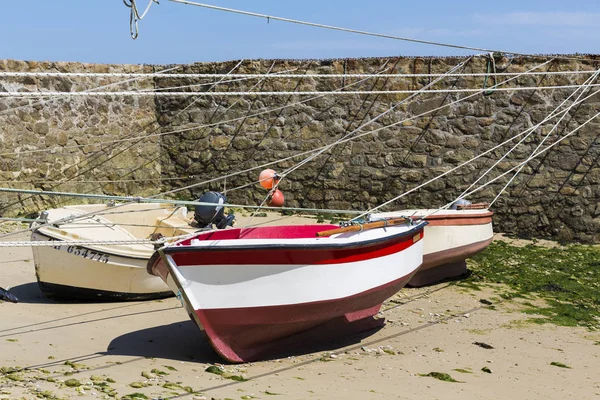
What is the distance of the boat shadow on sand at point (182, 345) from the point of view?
6.59 metres

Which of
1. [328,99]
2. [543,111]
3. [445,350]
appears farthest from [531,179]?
[445,350]

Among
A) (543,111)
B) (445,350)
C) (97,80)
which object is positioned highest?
(97,80)

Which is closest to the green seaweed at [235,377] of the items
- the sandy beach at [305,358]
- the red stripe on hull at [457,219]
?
the sandy beach at [305,358]

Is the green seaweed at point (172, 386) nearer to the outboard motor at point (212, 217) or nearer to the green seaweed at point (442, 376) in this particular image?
the green seaweed at point (442, 376)

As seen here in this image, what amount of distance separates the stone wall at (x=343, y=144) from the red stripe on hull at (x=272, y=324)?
4.78m

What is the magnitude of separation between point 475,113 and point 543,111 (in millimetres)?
927

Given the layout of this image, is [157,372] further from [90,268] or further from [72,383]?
[90,268]

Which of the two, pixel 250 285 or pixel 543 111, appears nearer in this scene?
pixel 250 285

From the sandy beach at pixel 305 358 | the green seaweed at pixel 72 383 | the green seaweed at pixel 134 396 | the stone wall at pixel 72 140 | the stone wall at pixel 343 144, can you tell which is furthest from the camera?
the stone wall at pixel 72 140

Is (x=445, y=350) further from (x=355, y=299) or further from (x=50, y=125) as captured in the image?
(x=50, y=125)

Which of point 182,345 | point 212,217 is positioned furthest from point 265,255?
point 212,217

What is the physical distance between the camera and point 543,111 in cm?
1138

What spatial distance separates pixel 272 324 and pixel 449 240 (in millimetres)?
3474

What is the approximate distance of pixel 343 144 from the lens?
41.5 feet
